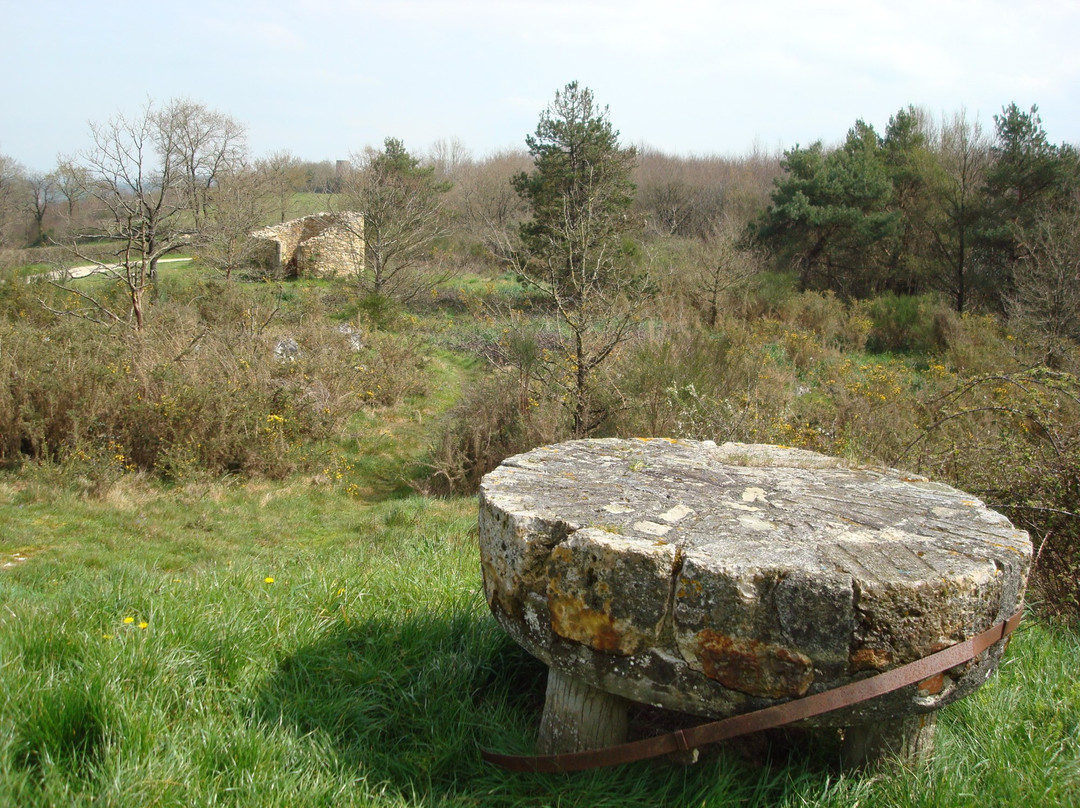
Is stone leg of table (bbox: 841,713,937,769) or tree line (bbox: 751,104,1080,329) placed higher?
tree line (bbox: 751,104,1080,329)

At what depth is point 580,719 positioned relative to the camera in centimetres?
242

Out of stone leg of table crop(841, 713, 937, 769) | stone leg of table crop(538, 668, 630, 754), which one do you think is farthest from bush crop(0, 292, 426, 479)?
stone leg of table crop(841, 713, 937, 769)

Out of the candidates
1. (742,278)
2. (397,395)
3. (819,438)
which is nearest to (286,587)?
(819,438)

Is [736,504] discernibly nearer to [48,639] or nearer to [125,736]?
[125,736]

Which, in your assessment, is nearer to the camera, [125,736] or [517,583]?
[125,736]

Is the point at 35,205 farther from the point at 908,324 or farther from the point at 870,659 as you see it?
the point at 870,659

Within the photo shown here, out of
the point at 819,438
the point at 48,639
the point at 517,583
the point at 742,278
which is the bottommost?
the point at 819,438

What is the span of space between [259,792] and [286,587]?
5.50ft

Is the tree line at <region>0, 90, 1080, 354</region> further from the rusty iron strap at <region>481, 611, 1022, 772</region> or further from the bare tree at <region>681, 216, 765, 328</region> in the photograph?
the rusty iron strap at <region>481, 611, 1022, 772</region>

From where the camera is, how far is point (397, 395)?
551 inches

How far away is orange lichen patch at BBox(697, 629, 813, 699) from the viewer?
2045mm

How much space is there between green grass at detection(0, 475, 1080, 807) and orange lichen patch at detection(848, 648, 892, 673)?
1.51ft

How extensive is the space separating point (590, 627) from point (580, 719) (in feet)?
1.42

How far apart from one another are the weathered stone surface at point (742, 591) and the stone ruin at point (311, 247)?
23.9 m
